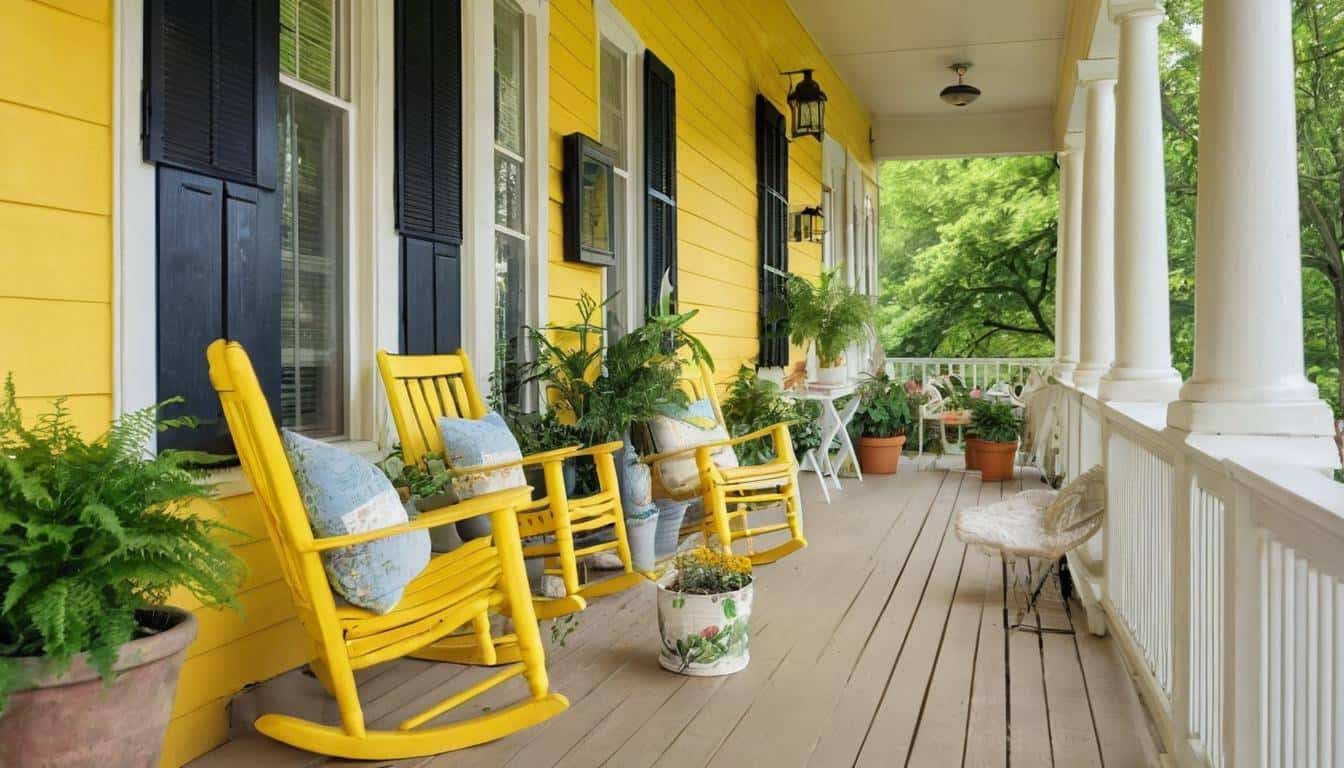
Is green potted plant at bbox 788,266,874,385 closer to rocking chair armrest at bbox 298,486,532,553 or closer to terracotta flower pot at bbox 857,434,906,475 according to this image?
terracotta flower pot at bbox 857,434,906,475

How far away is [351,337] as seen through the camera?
2.80 meters

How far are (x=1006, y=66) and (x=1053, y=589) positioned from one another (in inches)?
230

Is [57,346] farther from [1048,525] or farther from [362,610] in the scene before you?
[1048,525]

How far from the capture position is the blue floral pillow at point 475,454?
280cm

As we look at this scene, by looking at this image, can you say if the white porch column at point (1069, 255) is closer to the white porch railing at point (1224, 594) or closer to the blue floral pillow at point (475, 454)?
the white porch railing at point (1224, 594)

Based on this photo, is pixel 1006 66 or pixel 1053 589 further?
pixel 1006 66

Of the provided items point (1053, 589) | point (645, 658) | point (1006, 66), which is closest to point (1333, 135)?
point (1006, 66)

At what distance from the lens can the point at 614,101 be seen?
4.48 m

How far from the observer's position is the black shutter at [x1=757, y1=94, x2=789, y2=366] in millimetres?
6285

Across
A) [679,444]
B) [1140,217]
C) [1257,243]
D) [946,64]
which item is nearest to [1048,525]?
[1140,217]

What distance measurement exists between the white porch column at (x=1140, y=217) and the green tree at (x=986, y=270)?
34.8ft

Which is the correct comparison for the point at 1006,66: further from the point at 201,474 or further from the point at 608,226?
the point at 201,474

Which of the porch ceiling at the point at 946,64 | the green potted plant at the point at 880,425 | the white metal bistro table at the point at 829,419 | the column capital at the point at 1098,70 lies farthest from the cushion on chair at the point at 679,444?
the porch ceiling at the point at 946,64

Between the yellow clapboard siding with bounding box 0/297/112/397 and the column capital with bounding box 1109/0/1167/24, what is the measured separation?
337cm
